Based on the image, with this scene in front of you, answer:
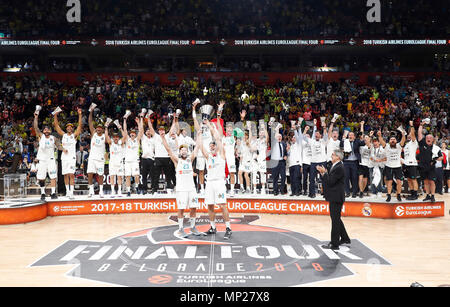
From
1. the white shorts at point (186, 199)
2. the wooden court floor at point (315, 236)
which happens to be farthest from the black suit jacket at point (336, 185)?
the white shorts at point (186, 199)

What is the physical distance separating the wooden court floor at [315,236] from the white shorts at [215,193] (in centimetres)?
229

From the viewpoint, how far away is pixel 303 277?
19.6ft

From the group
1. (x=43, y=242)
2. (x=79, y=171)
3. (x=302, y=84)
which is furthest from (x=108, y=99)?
(x=43, y=242)

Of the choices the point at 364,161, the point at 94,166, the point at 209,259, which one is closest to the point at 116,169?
the point at 94,166

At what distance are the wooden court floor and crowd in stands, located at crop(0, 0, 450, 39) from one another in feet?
56.1

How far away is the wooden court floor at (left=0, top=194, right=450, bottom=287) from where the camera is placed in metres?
5.95

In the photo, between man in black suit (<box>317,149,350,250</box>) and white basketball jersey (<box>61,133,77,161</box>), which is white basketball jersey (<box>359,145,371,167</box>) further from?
white basketball jersey (<box>61,133,77,161</box>)

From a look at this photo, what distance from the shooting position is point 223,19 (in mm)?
27609

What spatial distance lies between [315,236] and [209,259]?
120 inches

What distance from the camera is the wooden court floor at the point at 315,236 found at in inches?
234

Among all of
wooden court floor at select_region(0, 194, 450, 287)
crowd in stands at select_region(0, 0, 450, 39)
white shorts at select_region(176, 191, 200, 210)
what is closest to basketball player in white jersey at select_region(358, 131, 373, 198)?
wooden court floor at select_region(0, 194, 450, 287)

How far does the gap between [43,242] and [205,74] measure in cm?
1936

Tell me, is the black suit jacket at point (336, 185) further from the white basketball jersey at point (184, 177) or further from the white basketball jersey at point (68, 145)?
the white basketball jersey at point (68, 145)

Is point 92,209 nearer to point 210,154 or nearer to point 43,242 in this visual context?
point 43,242
